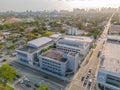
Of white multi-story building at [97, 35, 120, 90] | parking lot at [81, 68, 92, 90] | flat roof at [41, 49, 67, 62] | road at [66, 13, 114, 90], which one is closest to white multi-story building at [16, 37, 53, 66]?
flat roof at [41, 49, 67, 62]

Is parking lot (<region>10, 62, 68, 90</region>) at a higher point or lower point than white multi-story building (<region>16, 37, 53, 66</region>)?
lower

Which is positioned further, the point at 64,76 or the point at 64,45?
the point at 64,45

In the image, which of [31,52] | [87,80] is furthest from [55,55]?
[87,80]

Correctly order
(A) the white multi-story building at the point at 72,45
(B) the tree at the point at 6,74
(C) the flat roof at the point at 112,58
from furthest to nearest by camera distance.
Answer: (A) the white multi-story building at the point at 72,45
(B) the tree at the point at 6,74
(C) the flat roof at the point at 112,58

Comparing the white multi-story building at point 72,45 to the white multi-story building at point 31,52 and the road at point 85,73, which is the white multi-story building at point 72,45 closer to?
the road at point 85,73

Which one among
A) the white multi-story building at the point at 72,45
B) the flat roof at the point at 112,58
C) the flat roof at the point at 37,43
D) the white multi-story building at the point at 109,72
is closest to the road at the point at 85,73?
the white multi-story building at the point at 109,72

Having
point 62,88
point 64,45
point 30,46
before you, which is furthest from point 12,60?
point 62,88

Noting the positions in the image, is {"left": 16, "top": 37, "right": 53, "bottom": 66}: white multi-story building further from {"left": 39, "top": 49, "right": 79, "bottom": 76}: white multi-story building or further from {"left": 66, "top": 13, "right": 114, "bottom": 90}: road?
{"left": 66, "top": 13, "right": 114, "bottom": 90}: road

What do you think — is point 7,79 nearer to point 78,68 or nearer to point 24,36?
point 78,68
